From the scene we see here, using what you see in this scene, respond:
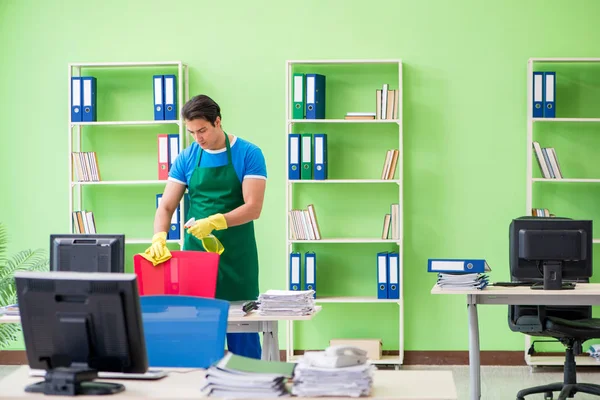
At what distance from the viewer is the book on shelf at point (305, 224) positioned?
6.09m

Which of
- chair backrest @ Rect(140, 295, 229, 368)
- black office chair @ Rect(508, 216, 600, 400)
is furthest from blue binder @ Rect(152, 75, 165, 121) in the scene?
chair backrest @ Rect(140, 295, 229, 368)

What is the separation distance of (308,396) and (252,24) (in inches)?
174

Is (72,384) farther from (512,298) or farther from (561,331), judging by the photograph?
(561,331)

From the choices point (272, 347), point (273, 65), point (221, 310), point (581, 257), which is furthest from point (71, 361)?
point (273, 65)

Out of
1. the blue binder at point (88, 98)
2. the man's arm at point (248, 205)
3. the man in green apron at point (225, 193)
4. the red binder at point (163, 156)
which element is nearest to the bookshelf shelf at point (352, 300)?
the red binder at point (163, 156)

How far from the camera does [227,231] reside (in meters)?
4.30

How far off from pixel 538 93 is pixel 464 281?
1.95 m

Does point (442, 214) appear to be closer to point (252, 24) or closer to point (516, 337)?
point (516, 337)

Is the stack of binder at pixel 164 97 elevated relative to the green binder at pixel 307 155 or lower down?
elevated

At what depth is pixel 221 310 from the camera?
2.84 m

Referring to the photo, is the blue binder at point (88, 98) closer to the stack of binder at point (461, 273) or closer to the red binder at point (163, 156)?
the red binder at point (163, 156)

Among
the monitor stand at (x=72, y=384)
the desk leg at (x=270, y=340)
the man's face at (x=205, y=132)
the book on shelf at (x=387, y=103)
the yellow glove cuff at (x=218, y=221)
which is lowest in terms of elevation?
the desk leg at (x=270, y=340)

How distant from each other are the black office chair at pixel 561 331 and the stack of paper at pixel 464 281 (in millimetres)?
537

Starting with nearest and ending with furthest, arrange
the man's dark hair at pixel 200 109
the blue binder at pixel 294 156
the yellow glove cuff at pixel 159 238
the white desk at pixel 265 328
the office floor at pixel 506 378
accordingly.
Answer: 1. the white desk at pixel 265 328
2. the yellow glove cuff at pixel 159 238
3. the man's dark hair at pixel 200 109
4. the office floor at pixel 506 378
5. the blue binder at pixel 294 156
